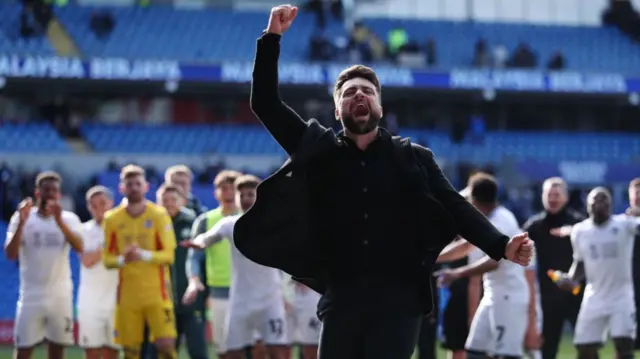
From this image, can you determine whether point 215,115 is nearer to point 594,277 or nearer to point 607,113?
point 607,113

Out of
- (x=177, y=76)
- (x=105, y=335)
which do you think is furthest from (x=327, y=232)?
(x=177, y=76)

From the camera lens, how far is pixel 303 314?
12.6 meters

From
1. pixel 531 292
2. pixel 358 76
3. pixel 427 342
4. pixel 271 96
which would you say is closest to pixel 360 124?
pixel 358 76

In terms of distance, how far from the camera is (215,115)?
38094 mm

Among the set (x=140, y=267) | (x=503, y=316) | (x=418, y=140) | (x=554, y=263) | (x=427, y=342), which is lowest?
(x=427, y=342)

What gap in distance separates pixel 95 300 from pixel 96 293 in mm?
69

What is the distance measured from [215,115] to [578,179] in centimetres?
1048

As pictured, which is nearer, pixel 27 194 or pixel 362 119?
pixel 362 119

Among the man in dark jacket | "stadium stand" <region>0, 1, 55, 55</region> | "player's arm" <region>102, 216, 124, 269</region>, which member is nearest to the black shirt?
the man in dark jacket

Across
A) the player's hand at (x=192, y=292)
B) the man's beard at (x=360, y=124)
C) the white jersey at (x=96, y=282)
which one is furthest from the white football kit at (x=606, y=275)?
the man's beard at (x=360, y=124)

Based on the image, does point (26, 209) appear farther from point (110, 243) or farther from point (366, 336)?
point (366, 336)

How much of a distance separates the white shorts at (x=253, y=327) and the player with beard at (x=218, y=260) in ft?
1.38

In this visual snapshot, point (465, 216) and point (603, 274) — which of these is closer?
point (465, 216)

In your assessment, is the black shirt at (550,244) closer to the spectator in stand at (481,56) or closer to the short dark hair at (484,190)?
the short dark hair at (484,190)
